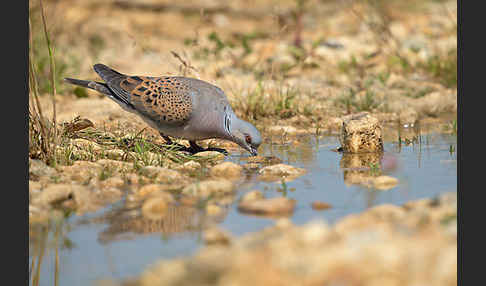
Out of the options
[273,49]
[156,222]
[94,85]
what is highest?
[273,49]

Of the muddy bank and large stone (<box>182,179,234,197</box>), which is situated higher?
large stone (<box>182,179,234,197</box>)

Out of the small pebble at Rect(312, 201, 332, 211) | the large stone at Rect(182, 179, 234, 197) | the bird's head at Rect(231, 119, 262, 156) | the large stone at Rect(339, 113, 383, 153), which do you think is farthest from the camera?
the large stone at Rect(339, 113, 383, 153)

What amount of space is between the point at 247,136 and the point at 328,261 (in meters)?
3.26

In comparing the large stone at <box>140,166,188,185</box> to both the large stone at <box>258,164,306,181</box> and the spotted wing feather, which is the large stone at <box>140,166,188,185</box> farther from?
the spotted wing feather

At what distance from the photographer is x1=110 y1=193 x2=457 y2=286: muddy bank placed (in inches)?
95.0

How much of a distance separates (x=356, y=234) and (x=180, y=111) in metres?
3.22

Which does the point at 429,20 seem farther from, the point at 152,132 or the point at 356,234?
the point at 356,234

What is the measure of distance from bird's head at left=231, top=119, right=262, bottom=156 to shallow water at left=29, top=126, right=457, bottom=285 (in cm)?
30

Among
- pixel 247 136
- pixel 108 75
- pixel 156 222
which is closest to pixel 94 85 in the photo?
pixel 108 75

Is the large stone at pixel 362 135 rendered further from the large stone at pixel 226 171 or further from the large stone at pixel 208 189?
the large stone at pixel 208 189

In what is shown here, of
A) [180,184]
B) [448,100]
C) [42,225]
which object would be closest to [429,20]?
[448,100]

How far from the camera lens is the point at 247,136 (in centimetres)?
567

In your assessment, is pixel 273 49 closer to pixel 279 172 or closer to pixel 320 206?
pixel 279 172

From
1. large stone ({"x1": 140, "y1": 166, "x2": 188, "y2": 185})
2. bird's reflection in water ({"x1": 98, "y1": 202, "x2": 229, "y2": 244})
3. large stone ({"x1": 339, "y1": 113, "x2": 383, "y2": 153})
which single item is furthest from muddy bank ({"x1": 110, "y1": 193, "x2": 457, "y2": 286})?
large stone ({"x1": 339, "y1": 113, "x2": 383, "y2": 153})
